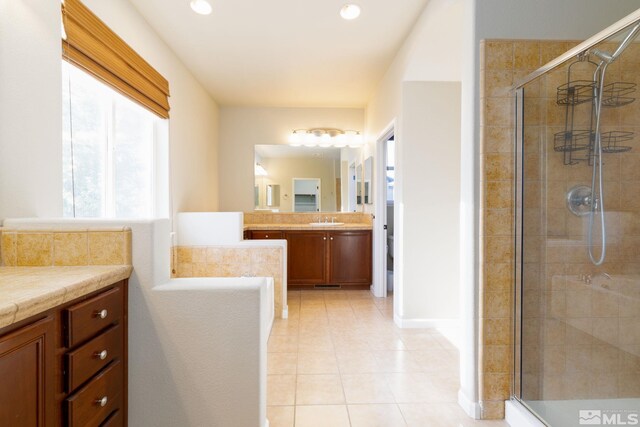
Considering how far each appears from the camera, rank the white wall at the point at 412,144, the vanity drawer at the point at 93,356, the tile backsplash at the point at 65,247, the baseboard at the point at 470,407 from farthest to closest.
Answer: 1. the white wall at the point at 412,144
2. the baseboard at the point at 470,407
3. the tile backsplash at the point at 65,247
4. the vanity drawer at the point at 93,356

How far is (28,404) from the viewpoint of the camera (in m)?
0.94

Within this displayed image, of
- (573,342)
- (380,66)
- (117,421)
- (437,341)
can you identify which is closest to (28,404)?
(117,421)

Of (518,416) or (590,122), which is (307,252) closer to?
(518,416)

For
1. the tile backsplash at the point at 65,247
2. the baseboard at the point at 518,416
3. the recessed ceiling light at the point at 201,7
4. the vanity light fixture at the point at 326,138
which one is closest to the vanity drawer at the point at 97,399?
the tile backsplash at the point at 65,247

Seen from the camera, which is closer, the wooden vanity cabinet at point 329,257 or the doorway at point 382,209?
the doorway at point 382,209

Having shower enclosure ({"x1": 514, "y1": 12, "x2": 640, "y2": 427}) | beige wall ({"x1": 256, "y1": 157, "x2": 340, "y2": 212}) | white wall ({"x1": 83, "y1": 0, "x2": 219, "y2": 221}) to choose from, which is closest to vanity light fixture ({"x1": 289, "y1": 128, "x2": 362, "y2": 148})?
beige wall ({"x1": 256, "y1": 157, "x2": 340, "y2": 212})

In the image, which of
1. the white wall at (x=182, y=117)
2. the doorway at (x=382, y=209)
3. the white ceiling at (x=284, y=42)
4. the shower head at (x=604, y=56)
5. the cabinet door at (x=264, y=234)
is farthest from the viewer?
the cabinet door at (x=264, y=234)

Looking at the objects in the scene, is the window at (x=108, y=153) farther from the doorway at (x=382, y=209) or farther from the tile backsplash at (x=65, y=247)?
the doorway at (x=382, y=209)

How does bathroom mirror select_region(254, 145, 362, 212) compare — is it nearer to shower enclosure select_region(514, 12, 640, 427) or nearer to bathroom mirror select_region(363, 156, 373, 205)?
bathroom mirror select_region(363, 156, 373, 205)

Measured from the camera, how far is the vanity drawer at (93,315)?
1104 mm

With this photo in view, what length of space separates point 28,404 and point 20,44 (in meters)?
1.48

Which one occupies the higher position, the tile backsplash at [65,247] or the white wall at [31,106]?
the white wall at [31,106]

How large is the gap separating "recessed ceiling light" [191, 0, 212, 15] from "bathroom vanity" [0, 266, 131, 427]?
2.02 m

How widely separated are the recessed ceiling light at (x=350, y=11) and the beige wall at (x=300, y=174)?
8.59 ft
